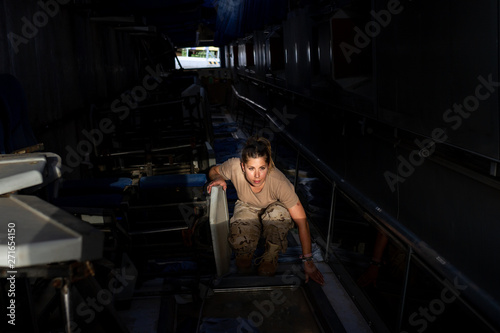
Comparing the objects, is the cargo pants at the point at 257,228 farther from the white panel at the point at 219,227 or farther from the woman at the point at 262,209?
the white panel at the point at 219,227

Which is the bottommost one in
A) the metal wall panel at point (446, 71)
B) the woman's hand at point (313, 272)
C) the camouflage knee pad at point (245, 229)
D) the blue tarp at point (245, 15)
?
the woman's hand at point (313, 272)

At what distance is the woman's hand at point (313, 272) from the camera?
11.6 ft

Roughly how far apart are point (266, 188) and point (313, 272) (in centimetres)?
75

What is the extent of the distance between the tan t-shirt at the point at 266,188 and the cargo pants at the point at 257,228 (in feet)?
0.29

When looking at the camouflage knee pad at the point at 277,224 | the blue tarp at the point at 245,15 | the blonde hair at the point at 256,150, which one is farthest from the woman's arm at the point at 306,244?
the blue tarp at the point at 245,15

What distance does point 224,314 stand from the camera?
3.21 meters

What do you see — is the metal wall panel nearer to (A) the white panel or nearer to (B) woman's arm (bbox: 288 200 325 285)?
(B) woman's arm (bbox: 288 200 325 285)

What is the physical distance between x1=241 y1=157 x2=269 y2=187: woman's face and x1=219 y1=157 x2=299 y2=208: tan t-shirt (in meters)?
0.15

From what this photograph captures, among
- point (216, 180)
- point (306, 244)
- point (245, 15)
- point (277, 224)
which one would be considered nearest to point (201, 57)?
point (245, 15)

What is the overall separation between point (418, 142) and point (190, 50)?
3335 cm

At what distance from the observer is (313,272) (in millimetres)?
3566

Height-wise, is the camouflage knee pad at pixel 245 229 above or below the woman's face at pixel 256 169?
below

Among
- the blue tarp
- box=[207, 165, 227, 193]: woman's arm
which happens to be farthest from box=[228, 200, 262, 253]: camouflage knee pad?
the blue tarp

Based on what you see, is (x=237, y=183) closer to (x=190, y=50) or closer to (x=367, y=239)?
(x=367, y=239)
